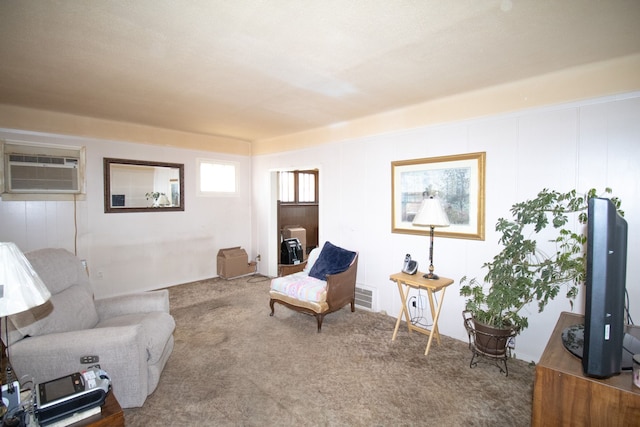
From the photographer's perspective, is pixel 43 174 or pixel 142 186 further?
pixel 142 186

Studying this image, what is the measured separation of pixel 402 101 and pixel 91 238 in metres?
4.53

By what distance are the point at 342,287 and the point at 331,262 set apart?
0.37 m

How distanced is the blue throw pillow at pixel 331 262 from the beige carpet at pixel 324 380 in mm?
581

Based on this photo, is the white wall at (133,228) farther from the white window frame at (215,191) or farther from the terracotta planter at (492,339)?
the terracotta planter at (492,339)

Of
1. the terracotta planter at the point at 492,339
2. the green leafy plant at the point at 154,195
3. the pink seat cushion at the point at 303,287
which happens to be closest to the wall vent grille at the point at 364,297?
the pink seat cushion at the point at 303,287

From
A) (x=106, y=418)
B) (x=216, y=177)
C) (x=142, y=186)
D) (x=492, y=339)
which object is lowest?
(x=492, y=339)

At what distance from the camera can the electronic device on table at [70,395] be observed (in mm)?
1336

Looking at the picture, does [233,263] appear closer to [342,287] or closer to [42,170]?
[342,287]

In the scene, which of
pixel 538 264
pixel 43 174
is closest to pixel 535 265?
pixel 538 264

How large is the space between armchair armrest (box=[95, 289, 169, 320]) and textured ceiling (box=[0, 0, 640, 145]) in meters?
2.01

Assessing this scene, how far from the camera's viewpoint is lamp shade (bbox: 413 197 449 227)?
2945mm

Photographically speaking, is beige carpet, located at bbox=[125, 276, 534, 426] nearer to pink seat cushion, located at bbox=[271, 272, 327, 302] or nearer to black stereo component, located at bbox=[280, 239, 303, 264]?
pink seat cushion, located at bbox=[271, 272, 327, 302]

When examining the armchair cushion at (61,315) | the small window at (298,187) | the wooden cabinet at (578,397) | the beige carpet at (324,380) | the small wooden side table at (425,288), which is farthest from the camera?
the small window at (298,187)

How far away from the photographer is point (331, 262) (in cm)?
378
